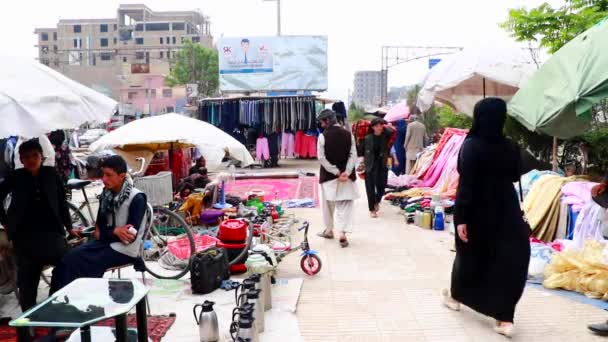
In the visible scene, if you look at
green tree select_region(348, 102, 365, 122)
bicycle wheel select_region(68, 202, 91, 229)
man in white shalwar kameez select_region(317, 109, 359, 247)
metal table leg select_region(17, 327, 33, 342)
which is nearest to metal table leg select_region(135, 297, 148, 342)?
metal table leg select_region(17, 327, 33, 342)

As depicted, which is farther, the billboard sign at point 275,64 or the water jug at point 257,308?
the billboard sign at point 275,64

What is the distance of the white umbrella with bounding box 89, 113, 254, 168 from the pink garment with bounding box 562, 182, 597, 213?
426 cm

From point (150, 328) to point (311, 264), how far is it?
6.66ft

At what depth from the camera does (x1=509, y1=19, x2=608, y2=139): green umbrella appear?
4.00m

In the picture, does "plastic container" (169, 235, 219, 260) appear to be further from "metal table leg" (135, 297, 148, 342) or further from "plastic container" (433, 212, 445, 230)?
"plastic container" (433, 212, 445, 230)

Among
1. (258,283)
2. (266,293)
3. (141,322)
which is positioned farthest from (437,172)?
(141,322)

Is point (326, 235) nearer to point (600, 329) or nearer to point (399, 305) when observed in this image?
point (399, 305)

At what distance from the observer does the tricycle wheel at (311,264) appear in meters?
6.03

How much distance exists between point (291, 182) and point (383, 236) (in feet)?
21.3

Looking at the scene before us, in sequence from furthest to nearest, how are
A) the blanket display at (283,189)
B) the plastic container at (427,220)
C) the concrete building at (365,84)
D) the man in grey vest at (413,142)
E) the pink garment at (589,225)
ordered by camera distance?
the concrete building at (365,84) < the man in grey vest at (413,142) < the blanket display at (283,189) < the plastic container at (427,220) < the pink garment at (589,225)

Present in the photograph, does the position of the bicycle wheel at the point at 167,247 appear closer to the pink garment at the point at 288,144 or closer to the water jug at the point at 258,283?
the water jug at the point at 258,283

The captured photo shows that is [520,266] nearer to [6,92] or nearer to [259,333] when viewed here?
[259,333]

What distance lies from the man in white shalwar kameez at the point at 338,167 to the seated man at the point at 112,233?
10.5 feet

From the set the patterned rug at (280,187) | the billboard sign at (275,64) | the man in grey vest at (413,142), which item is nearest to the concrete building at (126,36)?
the billboard sign at (275,64)
